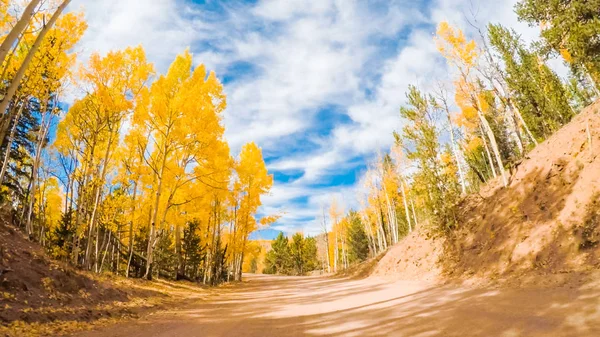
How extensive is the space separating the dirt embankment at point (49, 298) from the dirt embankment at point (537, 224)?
10.2m

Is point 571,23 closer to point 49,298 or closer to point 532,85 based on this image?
point 532,85

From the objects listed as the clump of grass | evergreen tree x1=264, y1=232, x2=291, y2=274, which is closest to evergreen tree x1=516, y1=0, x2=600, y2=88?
the clump of grass

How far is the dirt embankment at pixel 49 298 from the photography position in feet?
17.3

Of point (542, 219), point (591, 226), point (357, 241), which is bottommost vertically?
point (591, 226)

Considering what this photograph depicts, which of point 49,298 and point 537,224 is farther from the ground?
point 537,224

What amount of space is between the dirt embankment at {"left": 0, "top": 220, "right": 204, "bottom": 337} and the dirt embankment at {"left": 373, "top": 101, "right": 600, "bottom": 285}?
1017 centimetres

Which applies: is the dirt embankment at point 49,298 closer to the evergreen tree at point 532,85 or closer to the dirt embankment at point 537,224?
the dirt embankment at point 537,224

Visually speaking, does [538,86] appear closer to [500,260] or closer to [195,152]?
[500,260]

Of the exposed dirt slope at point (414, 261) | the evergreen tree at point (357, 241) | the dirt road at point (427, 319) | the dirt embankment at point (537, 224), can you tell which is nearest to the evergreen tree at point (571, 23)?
the dirt embankment at point (537, 224)

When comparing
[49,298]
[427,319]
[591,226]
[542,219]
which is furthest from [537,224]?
[49,298]

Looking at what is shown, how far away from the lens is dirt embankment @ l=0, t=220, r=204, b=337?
5266 mm

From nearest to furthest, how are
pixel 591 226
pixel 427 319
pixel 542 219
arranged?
pixel 427 319, pixel 591 226, pixel 542 219

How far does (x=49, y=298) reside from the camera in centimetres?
657

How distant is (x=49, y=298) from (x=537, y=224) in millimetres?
13630
